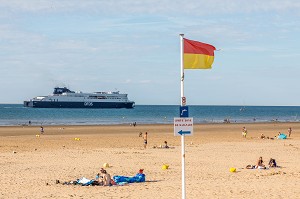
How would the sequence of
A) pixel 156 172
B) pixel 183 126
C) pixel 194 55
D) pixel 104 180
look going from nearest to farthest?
pixel 183 126
pixel 194 55
pixel 104 180
pixel 156 172

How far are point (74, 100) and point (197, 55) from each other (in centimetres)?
16289

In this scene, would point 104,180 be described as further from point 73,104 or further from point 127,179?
point 73,104

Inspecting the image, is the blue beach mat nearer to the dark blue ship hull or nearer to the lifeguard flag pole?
the lifeguard flag pole

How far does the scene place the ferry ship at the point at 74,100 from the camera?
174250mm

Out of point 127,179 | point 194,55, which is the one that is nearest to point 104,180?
point 127,179

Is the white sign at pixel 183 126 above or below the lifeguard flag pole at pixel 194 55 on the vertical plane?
below

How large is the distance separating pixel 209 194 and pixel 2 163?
13.4m

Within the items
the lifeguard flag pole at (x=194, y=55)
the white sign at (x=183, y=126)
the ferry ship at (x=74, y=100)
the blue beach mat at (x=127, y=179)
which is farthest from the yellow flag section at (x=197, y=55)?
the ferry ship at (x=74, y=100)

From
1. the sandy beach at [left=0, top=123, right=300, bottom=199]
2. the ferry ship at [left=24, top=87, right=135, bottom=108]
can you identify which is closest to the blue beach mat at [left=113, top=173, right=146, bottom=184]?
the sandy beach at [left=0, top=123, right=300, bottom=199]

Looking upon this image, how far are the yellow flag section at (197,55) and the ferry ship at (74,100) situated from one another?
528 ft

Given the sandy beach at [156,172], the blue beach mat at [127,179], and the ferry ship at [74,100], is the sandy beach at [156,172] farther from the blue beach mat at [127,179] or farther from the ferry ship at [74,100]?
the ferry ship at [74,100]

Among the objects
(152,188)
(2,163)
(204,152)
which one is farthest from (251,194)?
(204,152)

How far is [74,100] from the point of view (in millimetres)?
175000

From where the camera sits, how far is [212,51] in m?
14.1
